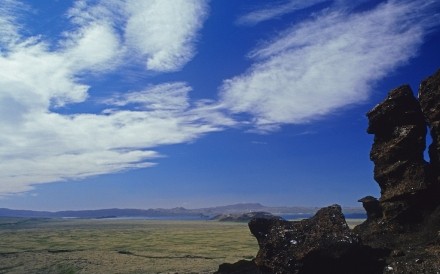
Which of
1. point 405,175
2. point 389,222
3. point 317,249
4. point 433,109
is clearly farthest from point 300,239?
point 433,109

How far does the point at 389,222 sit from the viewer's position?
2731cm

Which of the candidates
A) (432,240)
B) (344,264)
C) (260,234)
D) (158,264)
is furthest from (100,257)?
(432,240)

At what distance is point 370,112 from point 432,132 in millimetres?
4826

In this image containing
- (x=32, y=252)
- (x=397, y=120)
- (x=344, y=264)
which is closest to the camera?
(x=344, y=264)

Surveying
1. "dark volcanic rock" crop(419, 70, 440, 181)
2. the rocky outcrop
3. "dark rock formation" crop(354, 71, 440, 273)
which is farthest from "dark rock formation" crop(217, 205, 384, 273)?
"dark volcanic rock" crop(419, 70, 440, 181)

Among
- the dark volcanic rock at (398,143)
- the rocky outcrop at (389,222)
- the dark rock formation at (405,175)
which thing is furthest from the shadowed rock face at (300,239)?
the dark volcanic rock at (398,143)

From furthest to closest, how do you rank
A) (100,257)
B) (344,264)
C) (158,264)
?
(100,257)
(158,264)
(344,264)

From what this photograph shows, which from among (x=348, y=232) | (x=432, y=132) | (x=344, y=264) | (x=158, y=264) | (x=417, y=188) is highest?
(x=432, y=132)

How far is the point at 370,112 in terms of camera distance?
30141 mm

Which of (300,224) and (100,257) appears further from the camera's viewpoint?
(100,257)

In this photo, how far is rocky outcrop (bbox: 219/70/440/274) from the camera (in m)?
22.6

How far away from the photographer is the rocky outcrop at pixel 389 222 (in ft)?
74.2

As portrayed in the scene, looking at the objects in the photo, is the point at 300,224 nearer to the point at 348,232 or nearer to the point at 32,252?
the point at 348,232

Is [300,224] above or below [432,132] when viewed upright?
below
